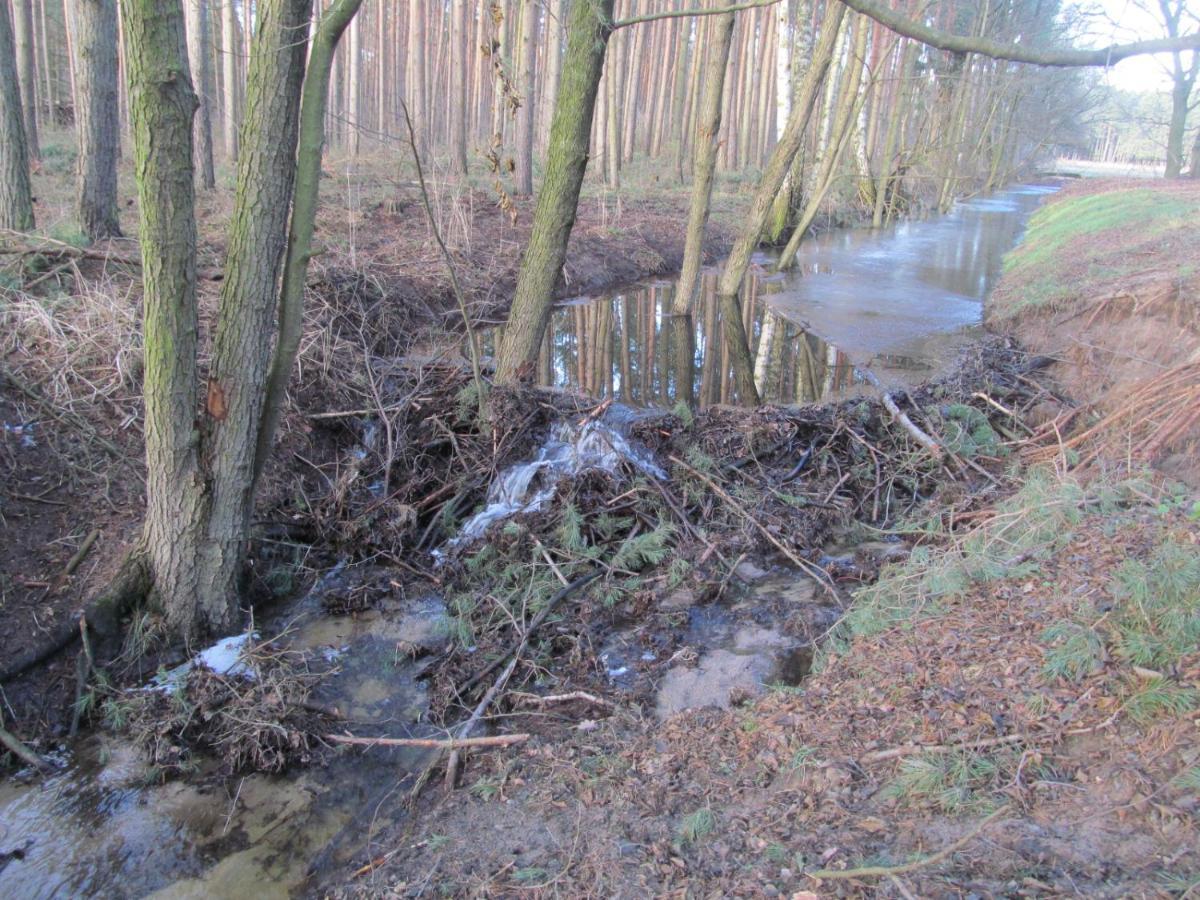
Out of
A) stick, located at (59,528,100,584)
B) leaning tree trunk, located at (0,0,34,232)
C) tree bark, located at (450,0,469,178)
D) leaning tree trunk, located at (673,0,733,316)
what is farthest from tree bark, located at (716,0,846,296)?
stick, located at (59,528,100,584)

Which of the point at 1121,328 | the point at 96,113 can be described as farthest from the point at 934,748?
the point at 96,113

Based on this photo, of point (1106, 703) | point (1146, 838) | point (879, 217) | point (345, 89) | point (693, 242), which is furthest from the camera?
point (345, 89)

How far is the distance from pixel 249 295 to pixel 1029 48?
13.0ft

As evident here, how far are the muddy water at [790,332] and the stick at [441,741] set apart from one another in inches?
188

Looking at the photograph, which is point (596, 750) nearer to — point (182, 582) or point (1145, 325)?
point (182, 582)

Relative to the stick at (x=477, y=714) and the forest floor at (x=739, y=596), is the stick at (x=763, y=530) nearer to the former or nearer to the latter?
the forest floor at (x=739, y=596)

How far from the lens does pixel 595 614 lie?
536 cm

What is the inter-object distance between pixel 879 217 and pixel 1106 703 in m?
23.6

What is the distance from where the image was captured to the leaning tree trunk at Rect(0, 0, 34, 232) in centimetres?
734

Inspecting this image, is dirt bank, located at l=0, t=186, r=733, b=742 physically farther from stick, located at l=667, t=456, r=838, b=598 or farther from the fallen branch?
the fallen branch

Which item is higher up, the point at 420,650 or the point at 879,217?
the point at 879,217

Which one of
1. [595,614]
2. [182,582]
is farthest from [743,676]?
[182,582]

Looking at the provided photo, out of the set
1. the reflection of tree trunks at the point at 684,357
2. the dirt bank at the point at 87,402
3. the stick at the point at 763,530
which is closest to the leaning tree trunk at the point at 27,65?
the dirt bank at the point at 87,402

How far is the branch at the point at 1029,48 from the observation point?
2596mm
